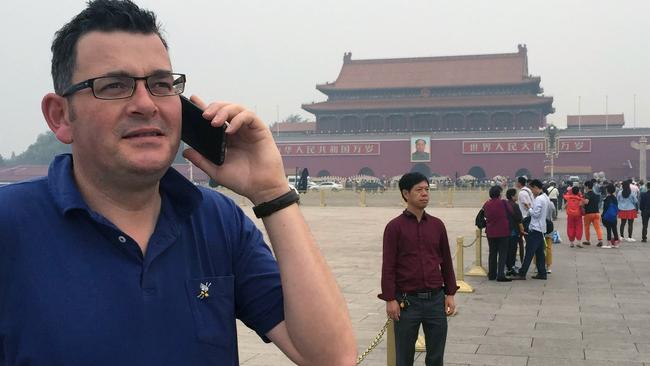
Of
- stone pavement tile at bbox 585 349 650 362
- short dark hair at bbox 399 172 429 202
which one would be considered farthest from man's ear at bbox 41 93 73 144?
stone pavement tile at bbox 585 349 650 362

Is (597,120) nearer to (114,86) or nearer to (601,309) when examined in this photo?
(601,309)

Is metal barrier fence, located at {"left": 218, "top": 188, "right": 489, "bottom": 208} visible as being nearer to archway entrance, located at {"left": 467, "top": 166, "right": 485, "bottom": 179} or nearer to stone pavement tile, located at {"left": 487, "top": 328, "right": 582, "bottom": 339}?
archway entrance, located at {"left": 467, "top": 166, "right": 485, "bottom": 179}

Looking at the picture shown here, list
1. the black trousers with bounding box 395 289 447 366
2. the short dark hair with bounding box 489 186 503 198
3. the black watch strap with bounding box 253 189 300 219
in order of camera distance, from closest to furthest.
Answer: the black watch strap with bounding box 253 189 300 219 < the black trousers with bounding box 395 289 447 366 < the short dark hair with bounding box 489 186 503 198

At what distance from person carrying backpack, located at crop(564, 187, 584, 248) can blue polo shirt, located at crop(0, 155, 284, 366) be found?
414 inches

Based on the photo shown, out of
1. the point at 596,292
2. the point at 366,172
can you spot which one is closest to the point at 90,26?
the point at 596,292

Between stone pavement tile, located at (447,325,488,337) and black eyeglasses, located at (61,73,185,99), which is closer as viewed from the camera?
black eyeglasses, located at (61,73,185,99)

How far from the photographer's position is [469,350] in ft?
16.1

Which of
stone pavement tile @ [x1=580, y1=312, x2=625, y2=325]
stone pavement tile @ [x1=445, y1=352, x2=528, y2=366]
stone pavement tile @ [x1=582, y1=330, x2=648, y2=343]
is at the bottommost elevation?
stone pavement tile @ [x1=580, y1=312, x2=625, y2=325]

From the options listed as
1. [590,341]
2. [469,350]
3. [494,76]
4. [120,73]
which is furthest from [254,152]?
[494,76]

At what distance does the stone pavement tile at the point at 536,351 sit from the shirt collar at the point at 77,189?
3993mm

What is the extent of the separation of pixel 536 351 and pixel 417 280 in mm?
1753

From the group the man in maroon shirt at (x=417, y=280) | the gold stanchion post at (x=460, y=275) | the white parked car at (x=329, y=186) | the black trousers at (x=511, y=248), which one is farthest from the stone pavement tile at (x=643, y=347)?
Answer: the white parked car at (x=329, y=186)

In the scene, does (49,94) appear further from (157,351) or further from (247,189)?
(157,351)

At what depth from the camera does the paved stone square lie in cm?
479
